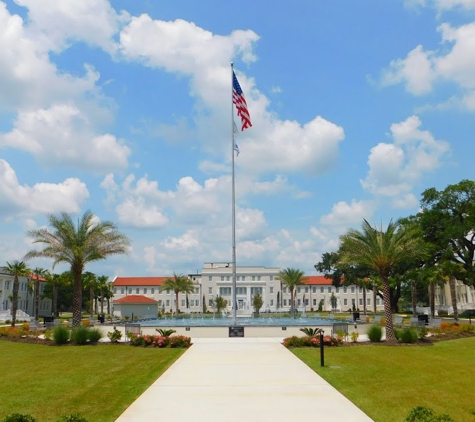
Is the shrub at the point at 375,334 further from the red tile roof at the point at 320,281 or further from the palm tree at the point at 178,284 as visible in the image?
the red tile roof at the point at 320,281

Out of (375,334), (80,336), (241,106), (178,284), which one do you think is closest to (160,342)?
(80,336)

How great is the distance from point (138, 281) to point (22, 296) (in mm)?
34367

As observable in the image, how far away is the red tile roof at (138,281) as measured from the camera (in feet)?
412

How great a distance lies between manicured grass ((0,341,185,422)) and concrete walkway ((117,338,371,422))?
63 centimetres

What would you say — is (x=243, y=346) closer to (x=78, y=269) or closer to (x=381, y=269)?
(x=381, y=269)

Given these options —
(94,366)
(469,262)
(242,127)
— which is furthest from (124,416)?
(469,262)

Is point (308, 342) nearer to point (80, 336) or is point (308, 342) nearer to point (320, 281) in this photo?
point (80, 336)

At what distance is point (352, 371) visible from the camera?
16391 mm

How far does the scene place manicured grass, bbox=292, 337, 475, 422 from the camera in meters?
11.3

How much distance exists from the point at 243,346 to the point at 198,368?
831 cm

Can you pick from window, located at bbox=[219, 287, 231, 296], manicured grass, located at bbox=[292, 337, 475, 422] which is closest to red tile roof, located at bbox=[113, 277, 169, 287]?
window, located at bbox=[219, 287, 231, 296]

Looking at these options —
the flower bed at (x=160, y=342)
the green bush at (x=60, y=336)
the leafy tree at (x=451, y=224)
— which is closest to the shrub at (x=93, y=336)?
the green bush at (x=60, y=336)

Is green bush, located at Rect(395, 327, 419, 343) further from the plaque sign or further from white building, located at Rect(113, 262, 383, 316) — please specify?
white building, located at Rect(113, 262, 383, 316)

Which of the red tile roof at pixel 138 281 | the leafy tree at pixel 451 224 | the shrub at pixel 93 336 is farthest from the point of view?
the red tile roof at pixel 138 281
